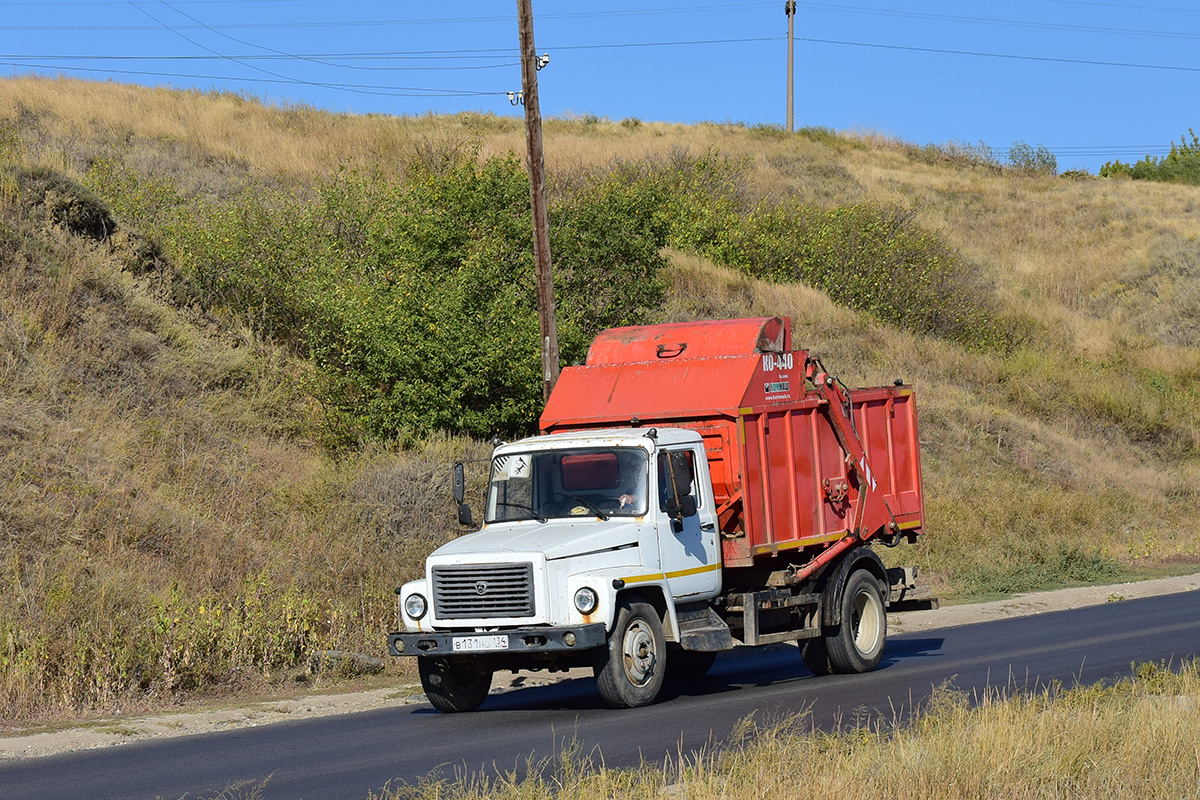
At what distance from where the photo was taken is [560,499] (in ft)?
40.0

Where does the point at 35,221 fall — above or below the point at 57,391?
above

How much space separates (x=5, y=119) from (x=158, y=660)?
2960cm

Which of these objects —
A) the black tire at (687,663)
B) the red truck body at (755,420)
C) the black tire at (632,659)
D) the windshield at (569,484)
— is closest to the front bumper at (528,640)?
the black tire at (632,659)

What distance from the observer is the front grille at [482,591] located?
10914 mm

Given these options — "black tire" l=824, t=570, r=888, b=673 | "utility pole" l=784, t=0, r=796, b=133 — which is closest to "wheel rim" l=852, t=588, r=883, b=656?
"black tire" l=824, t=570, r=888, b=673

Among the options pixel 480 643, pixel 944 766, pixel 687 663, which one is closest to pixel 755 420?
pixel 687 663

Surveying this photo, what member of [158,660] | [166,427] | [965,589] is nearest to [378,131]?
[166,427]

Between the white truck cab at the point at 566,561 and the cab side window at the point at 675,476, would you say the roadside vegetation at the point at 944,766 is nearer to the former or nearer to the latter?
the white truck cab at the point at 566,561

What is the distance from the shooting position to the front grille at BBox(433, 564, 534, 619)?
35.8ft

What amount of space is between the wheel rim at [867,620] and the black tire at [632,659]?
3142 mm

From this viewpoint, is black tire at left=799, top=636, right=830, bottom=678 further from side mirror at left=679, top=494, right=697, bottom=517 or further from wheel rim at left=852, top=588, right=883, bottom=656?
side mirror at left=679, top=494, right=697, bottom=517

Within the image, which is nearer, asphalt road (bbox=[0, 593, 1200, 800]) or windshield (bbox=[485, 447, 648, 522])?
→ asphalt road (bbox=[0, 593, 1200, 800])

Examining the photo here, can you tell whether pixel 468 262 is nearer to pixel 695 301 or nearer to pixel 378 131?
pixel 695 301

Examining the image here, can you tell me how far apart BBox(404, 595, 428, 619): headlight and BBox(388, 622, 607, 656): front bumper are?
248 mm
